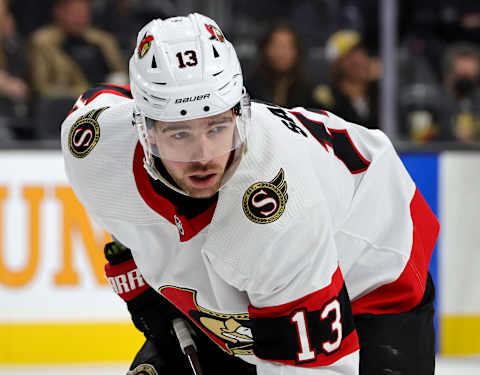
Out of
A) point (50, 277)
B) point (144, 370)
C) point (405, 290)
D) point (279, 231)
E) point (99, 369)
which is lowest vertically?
point (99, 369)

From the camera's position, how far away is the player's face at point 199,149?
63.7 inches

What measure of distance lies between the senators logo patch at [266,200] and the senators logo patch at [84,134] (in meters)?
0.49

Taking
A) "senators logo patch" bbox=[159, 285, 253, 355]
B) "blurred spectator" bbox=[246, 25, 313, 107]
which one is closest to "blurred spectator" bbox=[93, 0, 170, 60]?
"blurred spectator" bbox=[246, 25, 313, 107]

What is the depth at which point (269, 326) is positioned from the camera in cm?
166

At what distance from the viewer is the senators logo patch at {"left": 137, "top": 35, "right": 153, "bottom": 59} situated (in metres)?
1.67

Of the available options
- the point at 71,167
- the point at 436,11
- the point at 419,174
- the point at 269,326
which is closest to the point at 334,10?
the point at 436,11

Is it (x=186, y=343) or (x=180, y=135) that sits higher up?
(x=180, y=135)

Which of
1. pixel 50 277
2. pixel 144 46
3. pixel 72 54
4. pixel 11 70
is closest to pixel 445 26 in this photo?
pixel 72 54

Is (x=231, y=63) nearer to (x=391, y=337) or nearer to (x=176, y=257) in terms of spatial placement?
(x=176, y=257)

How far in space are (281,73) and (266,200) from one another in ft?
7.90

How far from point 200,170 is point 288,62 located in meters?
2.40

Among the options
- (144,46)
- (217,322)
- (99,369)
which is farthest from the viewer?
(99,369)

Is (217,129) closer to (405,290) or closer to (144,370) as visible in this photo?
(405,290)

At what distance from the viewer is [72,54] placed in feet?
13.1
